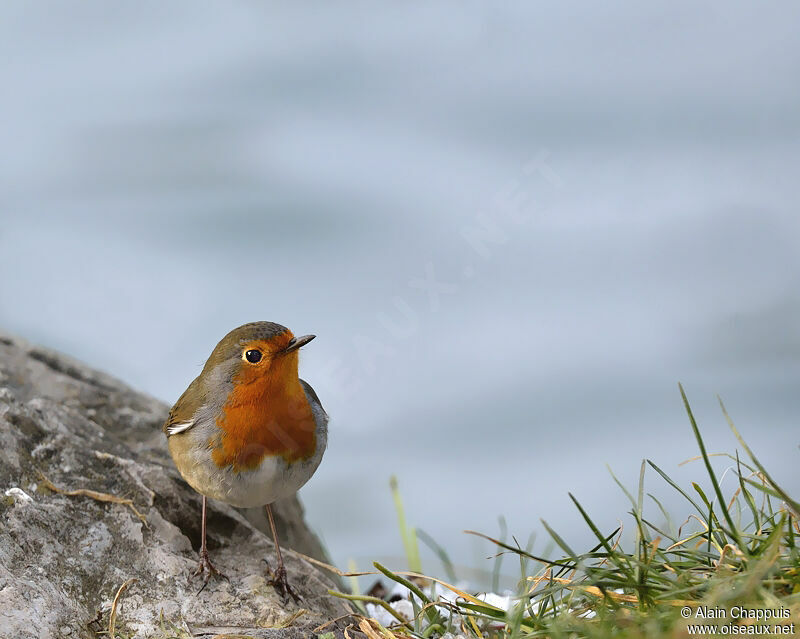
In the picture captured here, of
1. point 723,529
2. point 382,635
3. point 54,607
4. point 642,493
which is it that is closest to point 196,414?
point 54,607

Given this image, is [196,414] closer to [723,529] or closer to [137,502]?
[137,502]

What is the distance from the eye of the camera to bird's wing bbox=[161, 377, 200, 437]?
12.0 feet

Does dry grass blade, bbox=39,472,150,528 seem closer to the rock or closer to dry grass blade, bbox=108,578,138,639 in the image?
the rock

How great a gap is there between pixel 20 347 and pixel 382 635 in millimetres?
3117

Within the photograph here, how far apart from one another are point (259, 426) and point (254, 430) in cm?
2

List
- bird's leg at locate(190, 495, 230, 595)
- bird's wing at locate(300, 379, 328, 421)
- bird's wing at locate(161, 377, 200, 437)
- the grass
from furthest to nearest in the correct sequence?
bird's wing at locate(300, 379, 328, 421), bird's wing at locate(161, 377, 200, 437), bird's leg at locate(190, 495, 230, 595), the grass

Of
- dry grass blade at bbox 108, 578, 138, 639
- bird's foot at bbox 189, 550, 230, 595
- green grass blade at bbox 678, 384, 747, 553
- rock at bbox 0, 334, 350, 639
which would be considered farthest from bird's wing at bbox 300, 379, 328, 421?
green grass blade at bbox 678, 384, 747, 553

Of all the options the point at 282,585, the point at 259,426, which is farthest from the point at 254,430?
the point at 282,585

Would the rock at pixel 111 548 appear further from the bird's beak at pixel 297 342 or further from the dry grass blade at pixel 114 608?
the bird's beak at pixel 297 342

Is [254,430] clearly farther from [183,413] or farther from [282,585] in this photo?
[282,585]

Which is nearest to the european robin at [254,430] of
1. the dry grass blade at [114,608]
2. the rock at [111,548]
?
the rock at [111,548]

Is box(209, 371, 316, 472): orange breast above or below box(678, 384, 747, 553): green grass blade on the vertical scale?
above

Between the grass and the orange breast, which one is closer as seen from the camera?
the grass

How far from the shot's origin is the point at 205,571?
3.46 m
